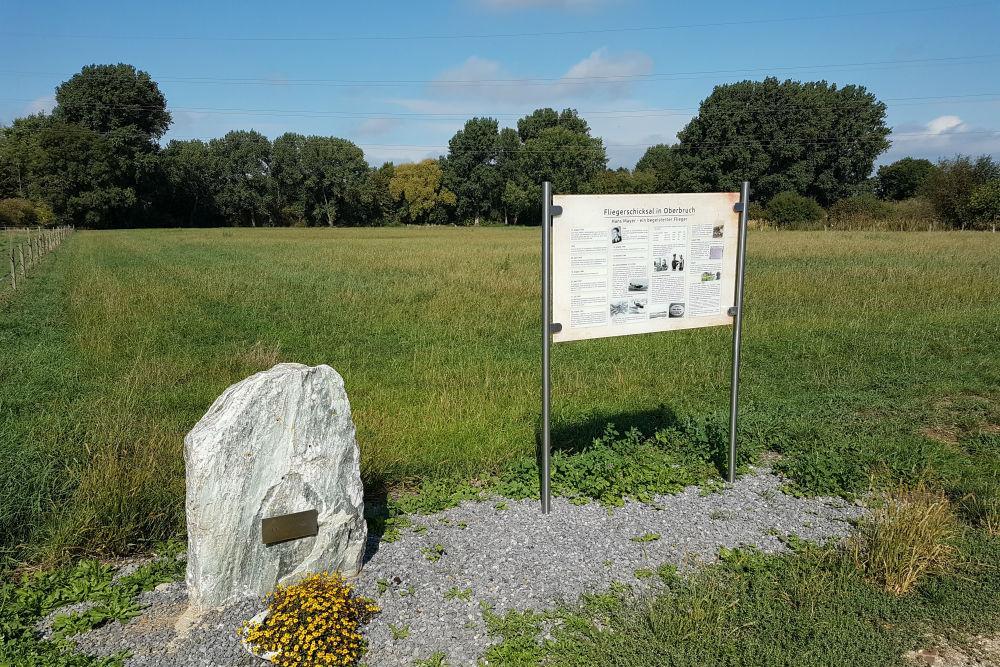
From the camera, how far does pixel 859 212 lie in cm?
5734

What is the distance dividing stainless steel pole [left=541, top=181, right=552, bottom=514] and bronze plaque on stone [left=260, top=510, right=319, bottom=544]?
196 centimetres

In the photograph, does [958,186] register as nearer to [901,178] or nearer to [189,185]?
[901,178]

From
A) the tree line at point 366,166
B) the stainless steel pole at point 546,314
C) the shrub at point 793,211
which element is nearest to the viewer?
the stainless steel pole at point 546,314

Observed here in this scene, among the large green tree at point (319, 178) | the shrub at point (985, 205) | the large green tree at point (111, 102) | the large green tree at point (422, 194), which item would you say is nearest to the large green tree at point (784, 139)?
the shrub at point (985, 205)

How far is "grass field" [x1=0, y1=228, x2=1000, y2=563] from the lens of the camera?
225 inches

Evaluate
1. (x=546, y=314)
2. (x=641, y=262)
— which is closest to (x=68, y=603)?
(x=546, y=314)

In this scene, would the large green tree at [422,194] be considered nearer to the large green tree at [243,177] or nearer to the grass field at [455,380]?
the large green tree at [243,177]

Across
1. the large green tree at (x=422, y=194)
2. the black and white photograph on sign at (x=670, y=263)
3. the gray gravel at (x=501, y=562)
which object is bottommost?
the gray gravel at (x=501, y=562)

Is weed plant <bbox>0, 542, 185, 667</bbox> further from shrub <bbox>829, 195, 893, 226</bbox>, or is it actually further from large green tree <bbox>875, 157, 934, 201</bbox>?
large green tree <bbox>875, 157, 934, 201</bbox>

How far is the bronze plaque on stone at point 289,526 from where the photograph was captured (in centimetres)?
419

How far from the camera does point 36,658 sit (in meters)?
3.65

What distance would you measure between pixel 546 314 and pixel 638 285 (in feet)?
2.94

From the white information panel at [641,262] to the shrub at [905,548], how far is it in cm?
199

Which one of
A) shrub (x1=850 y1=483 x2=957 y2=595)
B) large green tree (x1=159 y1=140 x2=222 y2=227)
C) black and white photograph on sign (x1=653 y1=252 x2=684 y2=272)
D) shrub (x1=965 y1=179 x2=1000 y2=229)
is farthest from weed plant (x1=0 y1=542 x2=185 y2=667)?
large green tree (x1=159 y1=140 x2=222 y2=227)
